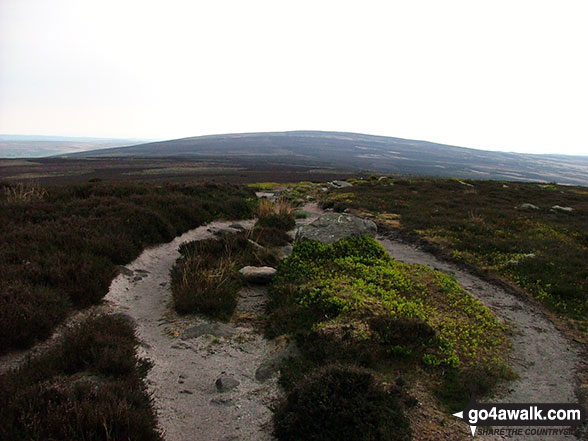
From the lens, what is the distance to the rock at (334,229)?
1180cm

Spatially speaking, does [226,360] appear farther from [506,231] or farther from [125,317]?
[506,231]

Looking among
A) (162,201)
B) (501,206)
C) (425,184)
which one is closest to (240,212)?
(162,201)

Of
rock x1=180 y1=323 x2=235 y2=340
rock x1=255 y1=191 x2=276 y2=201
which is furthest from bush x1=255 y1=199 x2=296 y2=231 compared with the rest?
rock x1=255 y1=191 x2=276 y2=201

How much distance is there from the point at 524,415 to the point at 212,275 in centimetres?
720

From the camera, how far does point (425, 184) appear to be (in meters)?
36.1

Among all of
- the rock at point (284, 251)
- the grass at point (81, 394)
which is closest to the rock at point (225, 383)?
the grass at point (81, 394)

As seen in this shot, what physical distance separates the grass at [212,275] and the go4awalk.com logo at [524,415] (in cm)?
536

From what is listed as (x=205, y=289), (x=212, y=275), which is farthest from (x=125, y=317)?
(x=212, y=275)

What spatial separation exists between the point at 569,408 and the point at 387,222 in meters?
14.5

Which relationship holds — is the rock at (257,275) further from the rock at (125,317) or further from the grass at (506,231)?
the grass at (506,231)

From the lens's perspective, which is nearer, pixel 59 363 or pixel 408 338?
pixel 59 363

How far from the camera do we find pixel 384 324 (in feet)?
22.8

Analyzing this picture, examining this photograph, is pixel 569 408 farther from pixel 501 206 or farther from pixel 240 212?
pixel 501 206

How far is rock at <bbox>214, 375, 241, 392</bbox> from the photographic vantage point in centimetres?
568
